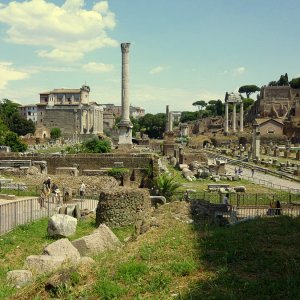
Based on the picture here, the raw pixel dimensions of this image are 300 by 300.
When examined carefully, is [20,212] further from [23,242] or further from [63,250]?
[63,250]

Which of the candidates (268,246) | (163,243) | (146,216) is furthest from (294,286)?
(146,216)

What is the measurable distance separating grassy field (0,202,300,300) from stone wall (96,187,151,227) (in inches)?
123

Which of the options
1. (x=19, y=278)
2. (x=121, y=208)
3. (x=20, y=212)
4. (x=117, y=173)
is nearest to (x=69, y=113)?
(x=117, y=173)

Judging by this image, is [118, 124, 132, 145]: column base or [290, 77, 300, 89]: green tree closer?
[118, 124, 132, 145]: column base

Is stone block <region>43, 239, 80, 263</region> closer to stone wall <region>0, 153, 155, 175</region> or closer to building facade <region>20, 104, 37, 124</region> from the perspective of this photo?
stone wall <region>0, 153, 155, 175</region>

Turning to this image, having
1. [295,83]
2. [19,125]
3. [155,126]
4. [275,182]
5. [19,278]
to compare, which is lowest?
[275,182]

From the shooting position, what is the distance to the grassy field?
6105 mm

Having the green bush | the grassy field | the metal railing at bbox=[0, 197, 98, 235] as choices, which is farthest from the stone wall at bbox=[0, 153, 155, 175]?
the grassy field

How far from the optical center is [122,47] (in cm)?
4391

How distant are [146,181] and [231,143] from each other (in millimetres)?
58213

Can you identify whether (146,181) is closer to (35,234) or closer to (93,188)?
(93,188)

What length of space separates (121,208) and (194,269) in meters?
6.44

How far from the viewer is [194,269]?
7004 mm

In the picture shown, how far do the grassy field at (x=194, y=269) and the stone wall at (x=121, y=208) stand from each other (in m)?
3.13
